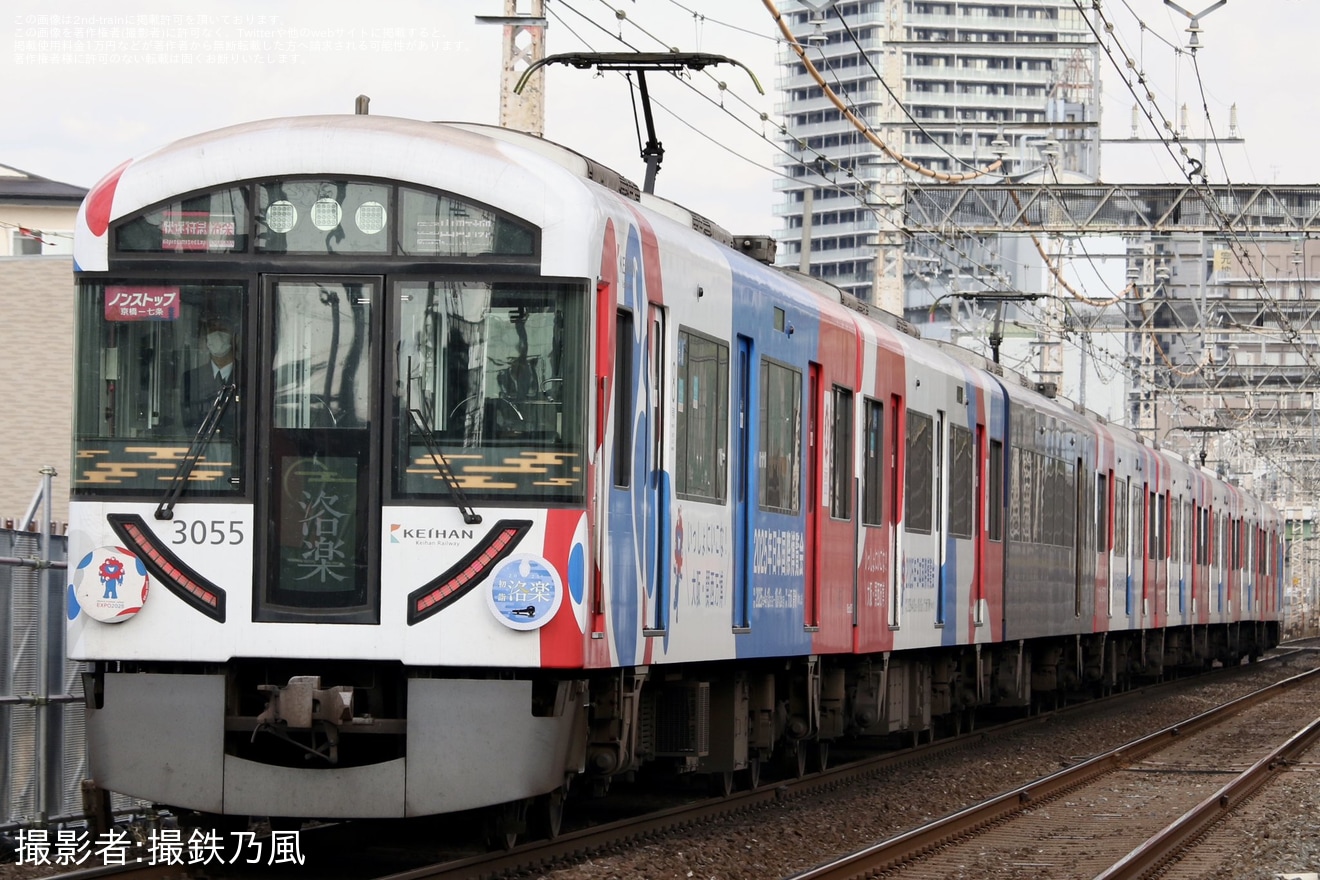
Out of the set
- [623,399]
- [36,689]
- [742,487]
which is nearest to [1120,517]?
[742,487]

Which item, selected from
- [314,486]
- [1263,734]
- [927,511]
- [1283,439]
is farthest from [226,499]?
[1283,439]

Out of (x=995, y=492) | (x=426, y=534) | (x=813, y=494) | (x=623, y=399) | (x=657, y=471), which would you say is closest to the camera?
(x=426, y=534)

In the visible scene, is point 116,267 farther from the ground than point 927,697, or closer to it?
farther from the ground

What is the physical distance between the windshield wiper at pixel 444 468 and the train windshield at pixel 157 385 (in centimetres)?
75

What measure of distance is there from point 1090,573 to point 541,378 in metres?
15.8

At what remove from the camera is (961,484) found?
1741 cm

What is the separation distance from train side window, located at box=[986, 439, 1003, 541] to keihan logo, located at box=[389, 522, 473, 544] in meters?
10.1

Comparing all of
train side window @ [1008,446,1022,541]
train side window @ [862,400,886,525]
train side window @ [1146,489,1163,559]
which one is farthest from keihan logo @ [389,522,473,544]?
train side window @ [1146,489,1163,559]

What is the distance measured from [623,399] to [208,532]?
1.92 meters

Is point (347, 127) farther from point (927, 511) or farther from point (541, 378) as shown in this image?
point (927, 511)

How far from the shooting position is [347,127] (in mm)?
9289

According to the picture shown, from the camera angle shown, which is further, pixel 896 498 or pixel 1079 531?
pixel 1079 531

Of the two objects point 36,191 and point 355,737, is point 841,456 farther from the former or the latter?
point 36,191

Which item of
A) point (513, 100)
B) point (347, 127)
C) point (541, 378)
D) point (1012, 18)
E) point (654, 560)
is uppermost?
point (1012, 18)
